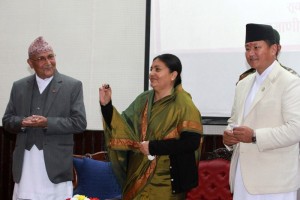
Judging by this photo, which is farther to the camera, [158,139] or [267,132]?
[158,139]

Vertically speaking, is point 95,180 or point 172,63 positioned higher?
point 172,63

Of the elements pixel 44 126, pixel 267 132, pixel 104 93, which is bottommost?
pixel 44 126

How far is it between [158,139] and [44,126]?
2.80 feet

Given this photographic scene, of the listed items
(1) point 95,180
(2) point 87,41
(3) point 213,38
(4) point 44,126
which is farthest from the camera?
(2) point 87,41

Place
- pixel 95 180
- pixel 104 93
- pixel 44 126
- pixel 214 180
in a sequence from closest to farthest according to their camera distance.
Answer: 1. pixel 104 93
2. pixel 44 126
3. pixel 214 180
4. pixel 95 180

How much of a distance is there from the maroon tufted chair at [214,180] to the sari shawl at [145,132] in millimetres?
1410

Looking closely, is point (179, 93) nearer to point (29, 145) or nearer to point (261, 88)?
point (261, 88)

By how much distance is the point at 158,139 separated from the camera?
294 cm

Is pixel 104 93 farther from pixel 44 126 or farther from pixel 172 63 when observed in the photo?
pixel 44 126

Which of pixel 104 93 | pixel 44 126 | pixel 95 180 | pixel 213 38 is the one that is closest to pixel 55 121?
pixel 44 126

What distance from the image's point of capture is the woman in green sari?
2.89 meters

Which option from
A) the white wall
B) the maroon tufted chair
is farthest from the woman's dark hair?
the white wall

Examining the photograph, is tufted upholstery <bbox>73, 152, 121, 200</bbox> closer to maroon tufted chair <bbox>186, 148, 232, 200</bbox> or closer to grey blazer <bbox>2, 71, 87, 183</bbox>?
maroon tufted chair <bbox>186, 148, 232, 200</bbox>

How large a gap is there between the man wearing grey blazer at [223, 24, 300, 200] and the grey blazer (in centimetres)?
113
